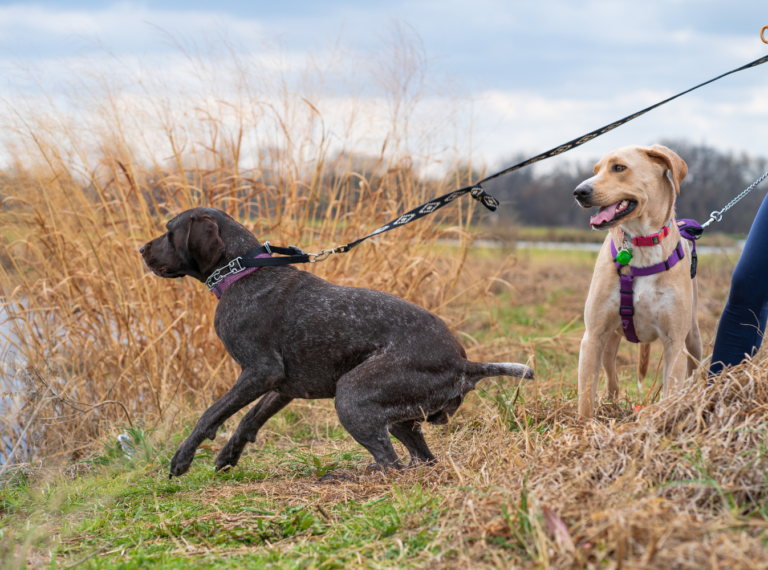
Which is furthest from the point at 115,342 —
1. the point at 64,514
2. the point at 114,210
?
the point at 64,514

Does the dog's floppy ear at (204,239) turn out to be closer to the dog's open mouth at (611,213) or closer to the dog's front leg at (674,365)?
the dog's open mouth at (611,213)

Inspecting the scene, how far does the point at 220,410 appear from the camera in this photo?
123 inches

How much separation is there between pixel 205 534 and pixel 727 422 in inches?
78.4

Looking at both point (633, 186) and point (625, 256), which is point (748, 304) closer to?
point (625, 256)

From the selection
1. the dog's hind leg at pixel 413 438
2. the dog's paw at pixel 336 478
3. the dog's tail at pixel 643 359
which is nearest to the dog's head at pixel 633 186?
the dog's tail at pixel 643 359

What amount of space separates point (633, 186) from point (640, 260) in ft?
1.19

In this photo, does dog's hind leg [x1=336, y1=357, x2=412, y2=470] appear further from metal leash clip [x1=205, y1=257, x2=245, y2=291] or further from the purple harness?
the purple harness

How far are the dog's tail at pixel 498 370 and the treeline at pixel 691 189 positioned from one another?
20068mm

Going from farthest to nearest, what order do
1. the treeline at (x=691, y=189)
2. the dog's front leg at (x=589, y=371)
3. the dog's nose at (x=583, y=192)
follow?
the treeline at (x=691, y=189), the dog's front leg at (x=589, y=371), the dog's nose at (x=583, y=192)

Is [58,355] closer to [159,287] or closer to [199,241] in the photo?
[159,287]

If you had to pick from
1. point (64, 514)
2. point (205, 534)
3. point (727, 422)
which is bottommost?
point (64, 514)

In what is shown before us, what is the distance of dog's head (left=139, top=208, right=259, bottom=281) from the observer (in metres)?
3.25

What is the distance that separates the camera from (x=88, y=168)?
4.74m

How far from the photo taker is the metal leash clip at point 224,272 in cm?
329
